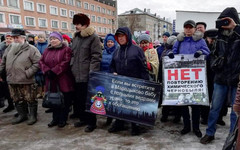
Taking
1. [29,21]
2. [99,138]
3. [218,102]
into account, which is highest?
[29,21]

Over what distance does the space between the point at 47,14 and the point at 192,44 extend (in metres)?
40.9

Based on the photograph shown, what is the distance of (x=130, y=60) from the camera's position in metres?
3.50

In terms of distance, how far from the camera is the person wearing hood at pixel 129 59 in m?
3.50

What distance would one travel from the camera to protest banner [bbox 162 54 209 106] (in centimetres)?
340

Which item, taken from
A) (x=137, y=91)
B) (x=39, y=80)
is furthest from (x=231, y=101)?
(x=39, y=80)

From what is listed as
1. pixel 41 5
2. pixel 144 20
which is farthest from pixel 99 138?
pixel 144 20

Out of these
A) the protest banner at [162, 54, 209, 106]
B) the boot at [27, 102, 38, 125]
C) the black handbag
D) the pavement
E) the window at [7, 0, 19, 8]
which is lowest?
the pavement

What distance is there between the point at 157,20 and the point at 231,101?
94.4 metres

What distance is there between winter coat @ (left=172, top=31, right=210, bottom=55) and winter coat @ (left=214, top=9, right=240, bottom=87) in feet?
1.41

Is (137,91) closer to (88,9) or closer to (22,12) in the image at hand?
(22,12)

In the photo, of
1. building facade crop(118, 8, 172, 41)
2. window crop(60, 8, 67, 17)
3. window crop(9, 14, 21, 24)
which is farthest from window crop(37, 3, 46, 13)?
building facade crop(118, 8, 172, 41)

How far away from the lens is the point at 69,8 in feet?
149

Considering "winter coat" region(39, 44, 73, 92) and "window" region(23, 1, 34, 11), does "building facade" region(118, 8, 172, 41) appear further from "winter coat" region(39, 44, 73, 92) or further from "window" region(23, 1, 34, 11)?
"winter coat" region(39, 44, 73, 92)

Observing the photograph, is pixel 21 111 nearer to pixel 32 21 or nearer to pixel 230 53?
pixel 230 53
